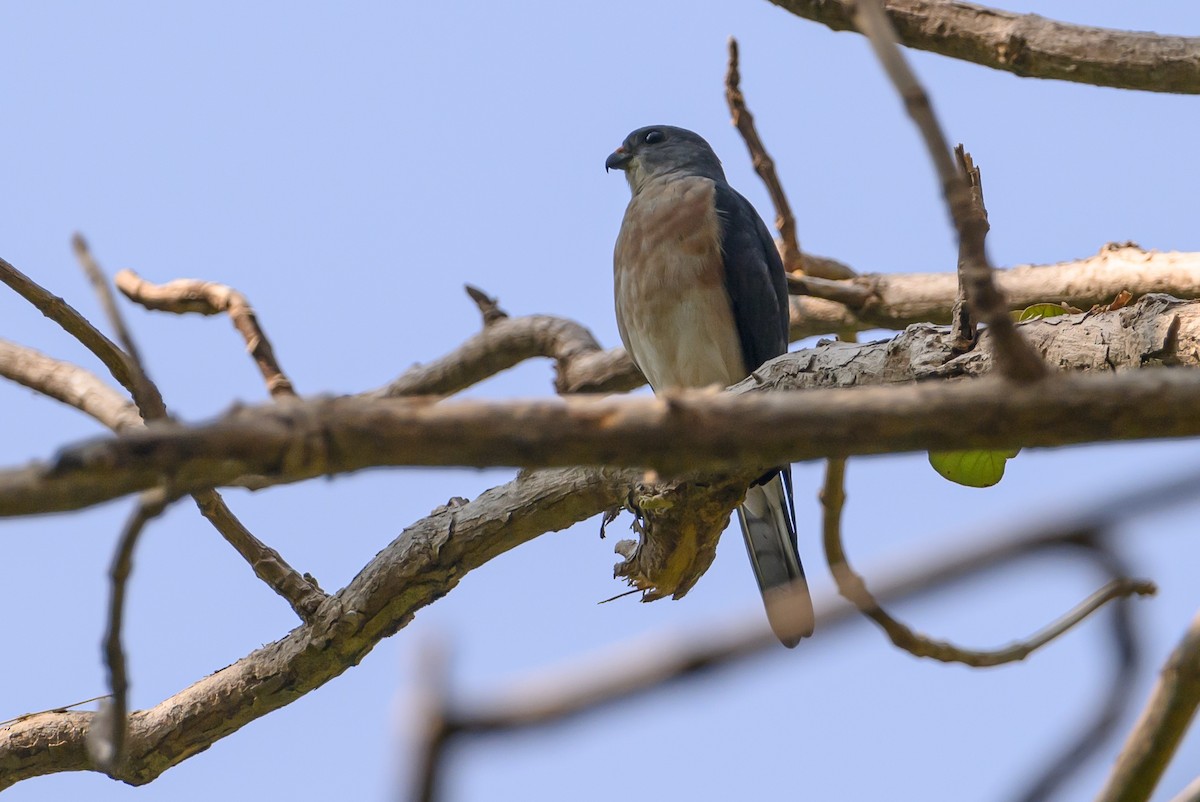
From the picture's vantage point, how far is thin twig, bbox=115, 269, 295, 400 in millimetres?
5266

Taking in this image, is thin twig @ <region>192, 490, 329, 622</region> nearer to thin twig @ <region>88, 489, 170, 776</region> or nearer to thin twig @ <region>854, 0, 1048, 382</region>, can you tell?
thin twig @ <region>88, 489, 170, 776</region>

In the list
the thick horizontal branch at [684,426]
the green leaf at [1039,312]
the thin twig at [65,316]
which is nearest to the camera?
the thick horizontal branch at [684,426]

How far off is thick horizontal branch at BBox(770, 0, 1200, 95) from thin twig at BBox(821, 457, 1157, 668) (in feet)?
10.1

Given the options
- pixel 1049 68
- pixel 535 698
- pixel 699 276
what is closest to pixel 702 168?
pixel 699 276

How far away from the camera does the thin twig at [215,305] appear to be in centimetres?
527

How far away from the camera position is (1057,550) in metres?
1.15

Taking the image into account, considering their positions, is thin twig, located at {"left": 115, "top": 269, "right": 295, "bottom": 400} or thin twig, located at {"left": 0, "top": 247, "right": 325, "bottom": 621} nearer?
thin twig, located at {"left": 0, "top": 247, "right": 325, "bottom": 621}

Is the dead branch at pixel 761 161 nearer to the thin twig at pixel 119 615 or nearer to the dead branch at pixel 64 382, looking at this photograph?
the dead branch at pixel 64 382

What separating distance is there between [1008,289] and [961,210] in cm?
403

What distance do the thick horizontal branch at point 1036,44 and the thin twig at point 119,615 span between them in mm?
3598

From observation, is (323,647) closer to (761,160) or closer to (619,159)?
(761,160)

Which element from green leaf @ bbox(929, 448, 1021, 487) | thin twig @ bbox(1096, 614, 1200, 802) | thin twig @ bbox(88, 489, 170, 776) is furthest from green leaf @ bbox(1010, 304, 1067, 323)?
thin twig @ bbox(88, 489, 170, 776)

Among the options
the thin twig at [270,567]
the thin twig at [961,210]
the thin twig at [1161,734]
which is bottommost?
the thin twig at [270,567]

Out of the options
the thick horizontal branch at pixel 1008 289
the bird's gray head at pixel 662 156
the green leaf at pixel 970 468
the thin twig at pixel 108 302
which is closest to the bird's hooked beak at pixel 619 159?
the bird's gray head at pixel 662 156
